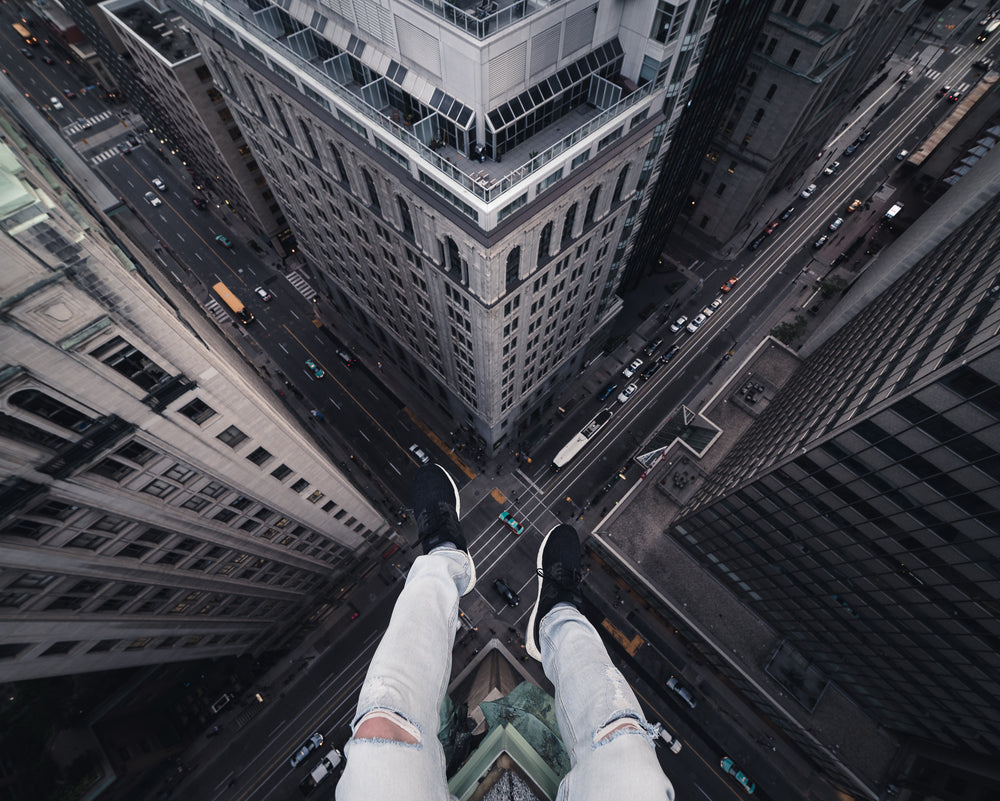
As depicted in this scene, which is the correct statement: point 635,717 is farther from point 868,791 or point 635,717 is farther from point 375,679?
point 868,791

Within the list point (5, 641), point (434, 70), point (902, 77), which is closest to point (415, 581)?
point (5, 641)

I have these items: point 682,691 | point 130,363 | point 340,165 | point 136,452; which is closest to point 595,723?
point 130,363

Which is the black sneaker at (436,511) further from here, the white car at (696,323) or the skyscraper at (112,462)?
the white car at (696,323)

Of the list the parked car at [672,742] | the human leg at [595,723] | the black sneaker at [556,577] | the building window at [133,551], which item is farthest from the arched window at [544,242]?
the parked car at [672,742]

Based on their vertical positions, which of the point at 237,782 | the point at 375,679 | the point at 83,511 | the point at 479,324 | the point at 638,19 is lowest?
the point at 237,782

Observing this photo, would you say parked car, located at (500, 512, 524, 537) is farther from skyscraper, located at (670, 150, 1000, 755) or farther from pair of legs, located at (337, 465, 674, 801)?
pair of legs, located at (337, 465, 674, 801)

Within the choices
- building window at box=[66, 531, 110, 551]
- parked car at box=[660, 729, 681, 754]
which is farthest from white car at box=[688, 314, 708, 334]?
building window at box=[66, 531, 110, 551]
